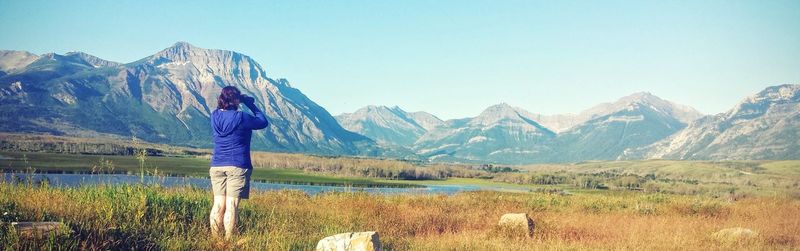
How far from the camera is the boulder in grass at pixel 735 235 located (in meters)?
14.0

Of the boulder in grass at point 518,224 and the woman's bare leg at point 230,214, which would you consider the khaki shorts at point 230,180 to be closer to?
the woman's bare leg at point 230,214

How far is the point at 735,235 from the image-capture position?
46.5 ft

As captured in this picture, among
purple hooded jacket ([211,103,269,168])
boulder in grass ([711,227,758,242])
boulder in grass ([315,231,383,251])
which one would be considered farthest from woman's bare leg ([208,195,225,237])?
boulder in grass ([711,227,758,242])

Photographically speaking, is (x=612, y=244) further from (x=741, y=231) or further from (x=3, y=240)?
(x=3, y=240)

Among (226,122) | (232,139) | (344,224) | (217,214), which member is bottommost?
(344,224)

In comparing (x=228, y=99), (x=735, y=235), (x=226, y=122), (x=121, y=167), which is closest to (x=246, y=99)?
(x=228, y=99)

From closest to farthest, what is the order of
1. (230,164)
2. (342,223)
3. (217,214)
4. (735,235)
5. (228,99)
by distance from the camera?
1. (230,164)
2. (217,214)
3. (228,99)
4. (342,223)
5. (735,235)

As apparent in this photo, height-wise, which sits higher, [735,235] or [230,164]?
[230,164]

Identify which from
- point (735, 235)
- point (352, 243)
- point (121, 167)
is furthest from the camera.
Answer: point (121, 167)

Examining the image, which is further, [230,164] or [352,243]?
[230,164]

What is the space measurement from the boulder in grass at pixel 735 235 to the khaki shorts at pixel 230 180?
1240 cm

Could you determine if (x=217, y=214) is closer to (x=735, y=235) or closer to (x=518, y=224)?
(x=518, y=224)

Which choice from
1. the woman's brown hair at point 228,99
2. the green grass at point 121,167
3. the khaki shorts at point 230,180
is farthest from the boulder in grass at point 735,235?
the green grass at point 121,167

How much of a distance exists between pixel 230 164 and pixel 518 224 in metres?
8.61
